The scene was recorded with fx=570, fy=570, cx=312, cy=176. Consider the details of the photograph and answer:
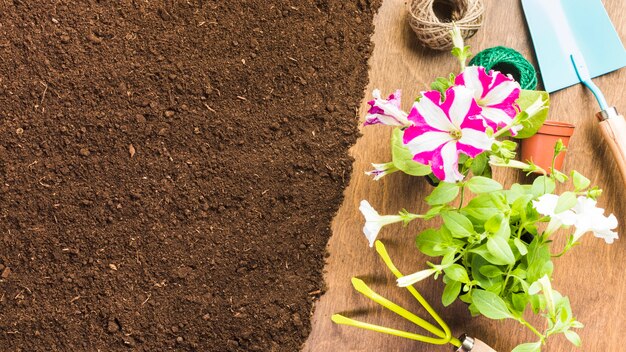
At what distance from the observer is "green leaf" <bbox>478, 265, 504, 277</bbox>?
101 centimetres

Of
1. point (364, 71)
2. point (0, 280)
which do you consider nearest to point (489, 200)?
point (364, 71)

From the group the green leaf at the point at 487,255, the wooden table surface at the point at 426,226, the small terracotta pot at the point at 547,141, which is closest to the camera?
the green leaf at the point at 487,255

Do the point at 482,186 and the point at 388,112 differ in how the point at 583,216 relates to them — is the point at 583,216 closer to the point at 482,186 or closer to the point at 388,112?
the point at 482,186

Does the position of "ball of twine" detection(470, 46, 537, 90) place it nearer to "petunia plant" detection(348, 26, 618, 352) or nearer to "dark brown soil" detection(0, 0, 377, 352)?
"petunia plant" detection(348, 26, 618, 352)

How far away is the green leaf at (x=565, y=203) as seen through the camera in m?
0.87

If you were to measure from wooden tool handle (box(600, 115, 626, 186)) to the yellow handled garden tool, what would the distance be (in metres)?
0.46

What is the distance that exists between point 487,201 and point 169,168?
632mm

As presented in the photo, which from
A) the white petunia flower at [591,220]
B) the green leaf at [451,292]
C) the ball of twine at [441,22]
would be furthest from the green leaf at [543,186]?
the ball of twine at [441,22]

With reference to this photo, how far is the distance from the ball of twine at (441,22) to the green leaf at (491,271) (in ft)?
1.47

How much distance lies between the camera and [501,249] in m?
0.91

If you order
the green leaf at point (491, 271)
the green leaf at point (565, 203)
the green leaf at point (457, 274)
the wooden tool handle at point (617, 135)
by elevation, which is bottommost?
the green leaf at point (457, 274)

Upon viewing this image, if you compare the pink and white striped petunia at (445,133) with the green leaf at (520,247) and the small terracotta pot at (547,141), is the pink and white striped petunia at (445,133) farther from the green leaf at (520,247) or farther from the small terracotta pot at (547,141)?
the small terracotta pot at (547,141)

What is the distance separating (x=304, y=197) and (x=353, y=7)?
1.35 ft

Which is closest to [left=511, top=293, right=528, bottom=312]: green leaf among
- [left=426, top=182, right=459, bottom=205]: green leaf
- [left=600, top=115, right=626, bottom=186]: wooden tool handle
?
[left=426, top=182, right=459, bottom=205]: green leaf
